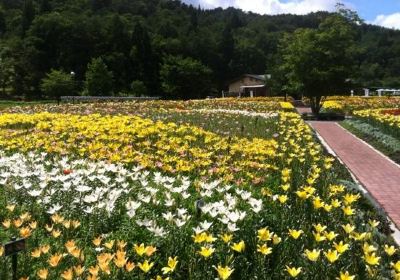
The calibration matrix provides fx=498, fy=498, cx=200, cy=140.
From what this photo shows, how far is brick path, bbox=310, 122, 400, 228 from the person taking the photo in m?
8.30

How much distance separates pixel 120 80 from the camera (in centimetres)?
6556

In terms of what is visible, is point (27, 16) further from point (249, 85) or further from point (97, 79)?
point (249, 85)

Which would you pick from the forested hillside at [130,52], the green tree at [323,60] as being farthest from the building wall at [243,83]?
the green tree at [323,60]

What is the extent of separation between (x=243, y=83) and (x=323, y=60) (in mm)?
53917

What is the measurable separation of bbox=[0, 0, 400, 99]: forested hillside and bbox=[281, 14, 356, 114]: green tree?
1617 mm

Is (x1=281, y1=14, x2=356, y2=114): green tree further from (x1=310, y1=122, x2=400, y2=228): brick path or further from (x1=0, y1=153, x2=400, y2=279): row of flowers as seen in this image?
(x1=0, y1=153, x2=400, y2=279): row of flowers

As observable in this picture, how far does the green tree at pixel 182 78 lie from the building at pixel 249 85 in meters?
19.0

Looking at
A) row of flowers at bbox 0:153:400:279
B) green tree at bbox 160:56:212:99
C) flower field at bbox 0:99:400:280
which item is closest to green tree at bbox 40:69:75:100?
green tree at bbox 160:56:212:99

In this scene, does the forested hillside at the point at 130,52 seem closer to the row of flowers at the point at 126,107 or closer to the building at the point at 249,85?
the building at the point at 249,85

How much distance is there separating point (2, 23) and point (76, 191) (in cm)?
8995

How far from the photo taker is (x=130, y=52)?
6912 centimetres

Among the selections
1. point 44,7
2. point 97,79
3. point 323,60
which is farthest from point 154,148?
point 44,7

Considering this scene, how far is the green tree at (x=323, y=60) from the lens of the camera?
27.8 metres

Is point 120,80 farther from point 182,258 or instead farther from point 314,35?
point 182,258
